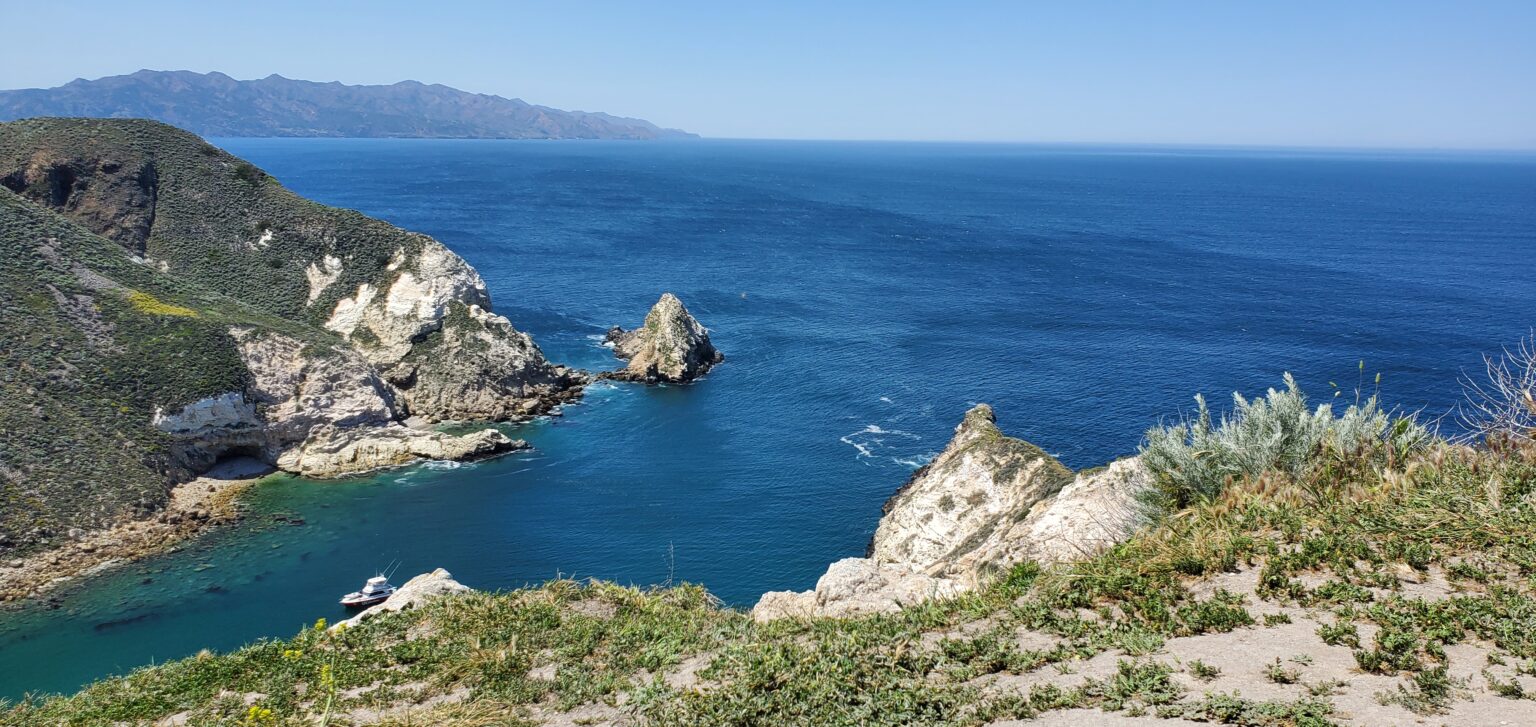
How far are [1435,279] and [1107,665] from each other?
122404 millimetres

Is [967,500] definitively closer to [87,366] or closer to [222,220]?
[87,366]

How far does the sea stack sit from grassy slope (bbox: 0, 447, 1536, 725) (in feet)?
178

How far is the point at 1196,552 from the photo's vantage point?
13367 mm

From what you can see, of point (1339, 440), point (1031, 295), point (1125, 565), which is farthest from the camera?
point (1031, 295)

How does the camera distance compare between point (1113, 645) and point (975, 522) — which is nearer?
point (1113, 645)

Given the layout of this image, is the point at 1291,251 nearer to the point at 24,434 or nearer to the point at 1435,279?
the point at 1435,279

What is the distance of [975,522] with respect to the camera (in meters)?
37.2

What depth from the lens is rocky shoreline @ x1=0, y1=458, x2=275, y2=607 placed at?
3903 centimetres

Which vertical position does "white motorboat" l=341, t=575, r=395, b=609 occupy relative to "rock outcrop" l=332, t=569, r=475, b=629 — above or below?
below

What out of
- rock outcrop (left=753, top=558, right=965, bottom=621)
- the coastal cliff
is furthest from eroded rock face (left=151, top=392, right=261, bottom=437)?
rock outcrop (left=753, top=558, right=965, bottom=621)

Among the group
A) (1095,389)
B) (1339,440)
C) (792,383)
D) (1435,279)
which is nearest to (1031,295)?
(1095,389)

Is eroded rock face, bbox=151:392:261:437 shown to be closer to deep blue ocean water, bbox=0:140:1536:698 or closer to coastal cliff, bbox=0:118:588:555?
coastal cliff, bbox=0:118:588:555

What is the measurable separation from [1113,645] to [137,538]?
159 ft

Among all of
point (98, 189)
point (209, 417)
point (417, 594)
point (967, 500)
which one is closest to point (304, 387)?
point (209, 417)
